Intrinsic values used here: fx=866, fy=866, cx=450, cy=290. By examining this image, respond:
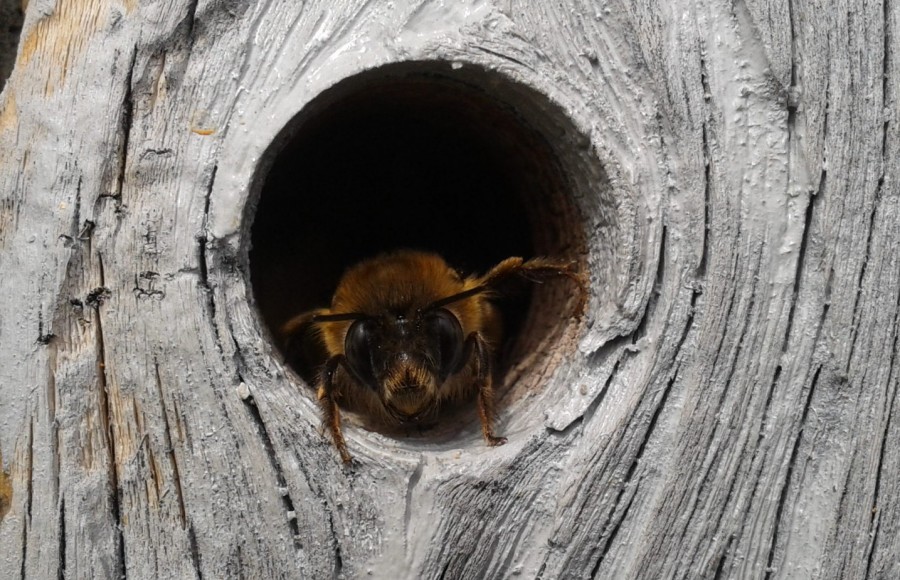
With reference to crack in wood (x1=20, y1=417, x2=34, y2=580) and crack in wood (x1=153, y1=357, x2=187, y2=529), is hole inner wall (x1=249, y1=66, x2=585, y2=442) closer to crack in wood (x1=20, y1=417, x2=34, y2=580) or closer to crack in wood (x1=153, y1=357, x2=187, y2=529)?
crack in wood (x1=153, y1=357, x2=187, y2=529)

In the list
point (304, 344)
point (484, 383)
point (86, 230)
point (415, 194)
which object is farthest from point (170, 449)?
point (415, 194)

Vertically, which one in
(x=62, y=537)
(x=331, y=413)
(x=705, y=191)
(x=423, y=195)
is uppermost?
(x=423, y=195)

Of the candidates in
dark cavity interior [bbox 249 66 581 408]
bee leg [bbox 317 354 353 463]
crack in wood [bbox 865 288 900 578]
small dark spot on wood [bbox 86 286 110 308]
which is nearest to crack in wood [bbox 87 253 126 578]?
small dark spot on wood [bbox 86 286 110 308]

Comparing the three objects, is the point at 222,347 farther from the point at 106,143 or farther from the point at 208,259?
the point at 106,143

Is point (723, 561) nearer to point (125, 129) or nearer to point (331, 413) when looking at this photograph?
point (331, 413)

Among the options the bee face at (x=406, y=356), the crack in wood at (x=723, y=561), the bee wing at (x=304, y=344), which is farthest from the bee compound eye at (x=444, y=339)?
the crack in wood at (x=723, y=561)

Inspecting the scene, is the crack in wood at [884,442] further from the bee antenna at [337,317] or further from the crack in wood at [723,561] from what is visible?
the bee antenna at [337,317]

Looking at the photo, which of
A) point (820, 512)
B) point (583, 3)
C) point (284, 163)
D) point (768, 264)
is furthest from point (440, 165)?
point (820, 512)
